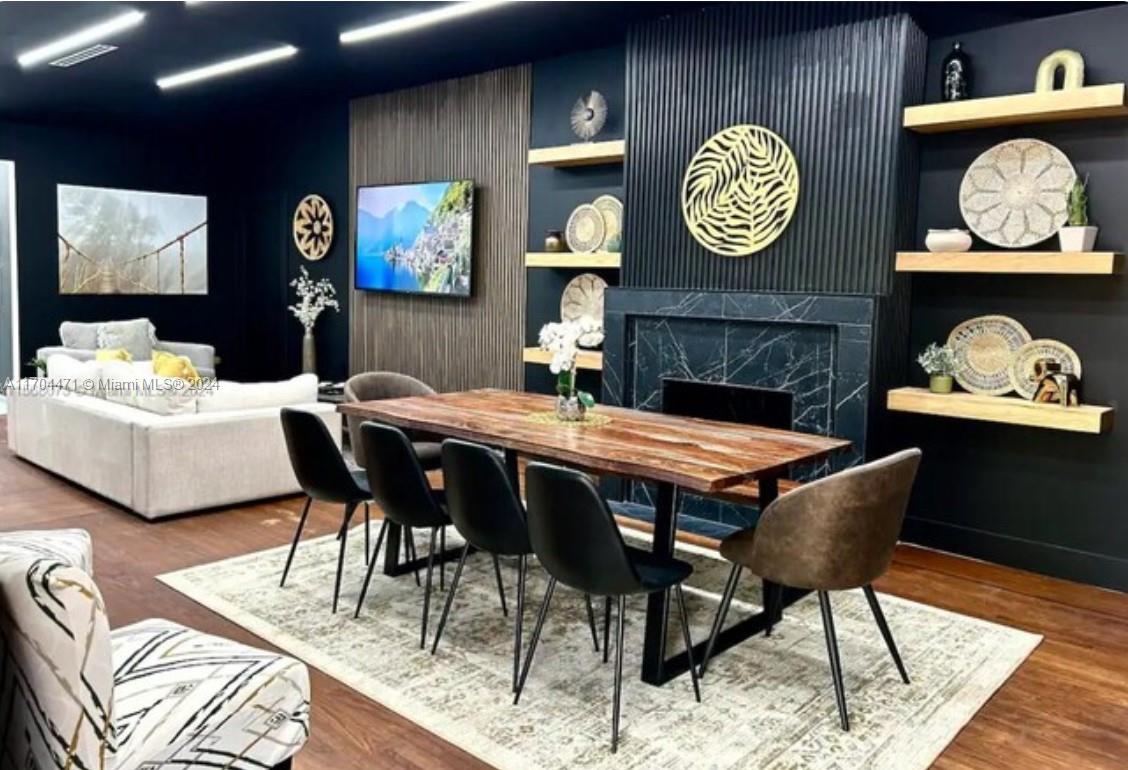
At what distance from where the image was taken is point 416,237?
7.25 m

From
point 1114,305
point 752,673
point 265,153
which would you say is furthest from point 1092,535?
point 265,153

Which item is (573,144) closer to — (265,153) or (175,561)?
(175,561)

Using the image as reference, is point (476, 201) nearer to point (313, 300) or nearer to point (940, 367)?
point (313, 300)

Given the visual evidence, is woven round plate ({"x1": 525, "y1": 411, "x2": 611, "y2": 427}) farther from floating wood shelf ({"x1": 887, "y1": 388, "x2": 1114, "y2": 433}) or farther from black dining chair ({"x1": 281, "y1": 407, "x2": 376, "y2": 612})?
floating wood shelf ({"x1": 887, "y1": 388, "x2": 1114, "y2": 433})

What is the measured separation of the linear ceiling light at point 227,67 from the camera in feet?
20.1

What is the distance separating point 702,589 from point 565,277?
9.54ft

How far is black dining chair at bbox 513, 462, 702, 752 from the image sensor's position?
255 centimetres

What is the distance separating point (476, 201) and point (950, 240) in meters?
3.68

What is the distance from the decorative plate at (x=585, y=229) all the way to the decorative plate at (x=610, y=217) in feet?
0.08

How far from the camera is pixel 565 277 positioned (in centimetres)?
627

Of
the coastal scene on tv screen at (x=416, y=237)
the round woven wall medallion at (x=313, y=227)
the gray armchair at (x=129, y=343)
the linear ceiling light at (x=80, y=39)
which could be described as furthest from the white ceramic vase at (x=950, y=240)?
the gray armchair at (x=129, y=343)

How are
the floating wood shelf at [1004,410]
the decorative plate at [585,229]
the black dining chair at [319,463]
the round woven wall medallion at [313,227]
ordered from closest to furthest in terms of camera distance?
the black dining chair at [319,463]
the floating wood shelf at [1004,410]
the decorative plate at [585,229]
the round woven wall medallion at [313,227]

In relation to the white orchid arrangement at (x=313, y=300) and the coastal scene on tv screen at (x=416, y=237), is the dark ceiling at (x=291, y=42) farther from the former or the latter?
the white orchid arrangement at (x=313, y=300)

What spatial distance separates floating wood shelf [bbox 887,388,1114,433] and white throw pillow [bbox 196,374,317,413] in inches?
136
